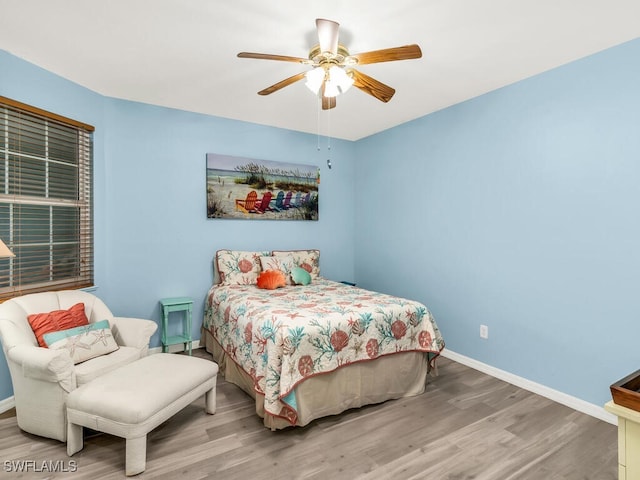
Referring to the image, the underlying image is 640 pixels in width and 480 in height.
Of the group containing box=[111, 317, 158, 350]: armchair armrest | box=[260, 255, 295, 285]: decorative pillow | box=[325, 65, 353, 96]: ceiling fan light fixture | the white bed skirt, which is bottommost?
the white bed skirt

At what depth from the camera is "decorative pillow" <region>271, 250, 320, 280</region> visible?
414 centimetres

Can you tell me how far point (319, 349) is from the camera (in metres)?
2.35

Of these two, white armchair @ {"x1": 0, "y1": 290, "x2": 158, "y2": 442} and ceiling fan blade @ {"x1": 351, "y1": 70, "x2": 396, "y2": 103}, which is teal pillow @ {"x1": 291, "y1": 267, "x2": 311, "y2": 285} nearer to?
white armchair @ {"x1": 0, "y1": 290, "x2": 158, "y2": 442}

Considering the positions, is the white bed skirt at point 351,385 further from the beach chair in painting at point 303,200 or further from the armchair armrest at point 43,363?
the beach chair in painting at point 303,200

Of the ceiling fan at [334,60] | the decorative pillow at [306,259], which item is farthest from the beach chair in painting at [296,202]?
the ceiling fan at [334,60]

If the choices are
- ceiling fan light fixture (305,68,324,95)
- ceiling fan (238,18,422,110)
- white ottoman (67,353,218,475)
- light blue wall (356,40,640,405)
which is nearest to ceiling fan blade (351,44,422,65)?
ceiling fan (238,18,422,110)

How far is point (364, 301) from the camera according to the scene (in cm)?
293

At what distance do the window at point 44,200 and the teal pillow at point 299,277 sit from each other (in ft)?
6.35

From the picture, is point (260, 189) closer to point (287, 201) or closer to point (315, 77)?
point (287, 201)

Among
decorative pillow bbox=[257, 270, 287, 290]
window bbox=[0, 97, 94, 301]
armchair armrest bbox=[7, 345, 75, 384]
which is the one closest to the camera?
armchair armrest bbox=[7, 345, 75, 384]

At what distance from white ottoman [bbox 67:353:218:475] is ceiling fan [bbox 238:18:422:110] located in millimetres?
2003

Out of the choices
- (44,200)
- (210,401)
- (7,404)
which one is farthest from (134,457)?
(44,200)

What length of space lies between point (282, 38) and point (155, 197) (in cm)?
214

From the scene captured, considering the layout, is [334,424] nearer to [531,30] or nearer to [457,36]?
[457,36]
